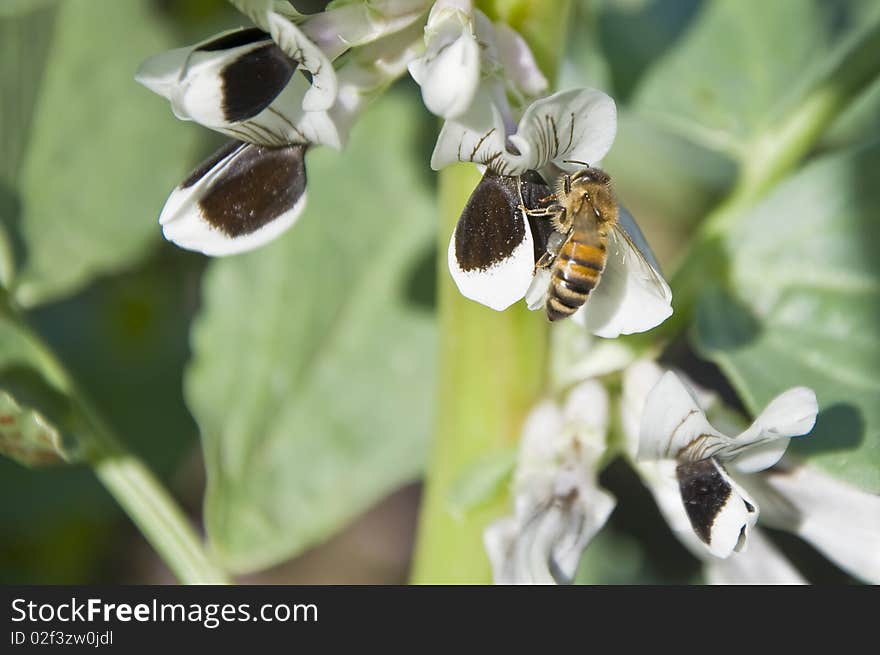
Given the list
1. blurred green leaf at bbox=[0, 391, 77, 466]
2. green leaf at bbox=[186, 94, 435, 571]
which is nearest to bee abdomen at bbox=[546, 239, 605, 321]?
blurred green leaf at bbox=[0, 391, 77, 466]

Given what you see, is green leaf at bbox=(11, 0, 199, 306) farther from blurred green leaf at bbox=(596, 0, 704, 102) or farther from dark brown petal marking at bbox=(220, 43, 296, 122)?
dark brown petal marking at bbox=(220, 43, 296, 122)

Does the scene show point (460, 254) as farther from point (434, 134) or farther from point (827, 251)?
point (434, 134)

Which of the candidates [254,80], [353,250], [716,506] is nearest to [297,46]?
[254,80]

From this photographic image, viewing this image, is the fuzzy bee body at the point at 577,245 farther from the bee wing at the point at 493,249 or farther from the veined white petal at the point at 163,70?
the veined white petal at the point at 163,70

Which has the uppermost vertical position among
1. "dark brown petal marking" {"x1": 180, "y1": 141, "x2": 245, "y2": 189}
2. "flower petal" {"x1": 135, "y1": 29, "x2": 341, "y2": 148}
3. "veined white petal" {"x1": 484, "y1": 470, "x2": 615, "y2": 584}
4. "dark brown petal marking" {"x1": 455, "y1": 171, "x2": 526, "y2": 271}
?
"flower petal" {"x1": 135, "y1": 29, "x2": 341, "y2": 148}

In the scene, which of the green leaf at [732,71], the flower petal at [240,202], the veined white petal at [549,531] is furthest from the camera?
the green leaf at [732,71]

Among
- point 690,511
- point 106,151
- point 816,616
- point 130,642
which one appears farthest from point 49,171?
point 816,616

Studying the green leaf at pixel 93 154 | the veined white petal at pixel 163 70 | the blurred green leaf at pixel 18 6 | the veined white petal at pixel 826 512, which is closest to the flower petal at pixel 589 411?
the veined white petal at pixel 826 512
